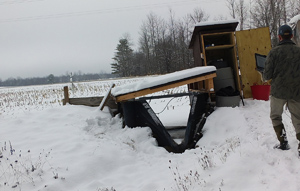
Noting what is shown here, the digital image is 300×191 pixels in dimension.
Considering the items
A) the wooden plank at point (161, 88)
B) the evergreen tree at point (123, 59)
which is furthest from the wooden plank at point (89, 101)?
the evergreen tree at point (123, 59)

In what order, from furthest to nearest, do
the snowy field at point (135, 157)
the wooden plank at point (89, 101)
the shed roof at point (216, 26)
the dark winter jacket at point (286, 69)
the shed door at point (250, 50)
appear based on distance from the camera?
the wooden plank at point (89, 101), the shed door at point (250, 50), the shed roof at point (216, 26), the dark winter jacket at point (286, 69), the snowy field at point (135, 157)

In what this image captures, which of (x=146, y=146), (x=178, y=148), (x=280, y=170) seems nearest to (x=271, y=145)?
(x=280, y=170)

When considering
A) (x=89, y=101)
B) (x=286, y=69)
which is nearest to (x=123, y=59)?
(x=89, y=101)

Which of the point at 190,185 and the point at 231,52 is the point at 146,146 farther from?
the point at 231,52

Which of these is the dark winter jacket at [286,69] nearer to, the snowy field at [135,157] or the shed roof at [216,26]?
the snowy field at [135,157]

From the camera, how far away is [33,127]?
5.36 metres

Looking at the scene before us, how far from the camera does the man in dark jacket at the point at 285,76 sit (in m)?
3.29

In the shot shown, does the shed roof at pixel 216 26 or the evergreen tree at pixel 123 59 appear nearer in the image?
the shed roof at pixel 216 26

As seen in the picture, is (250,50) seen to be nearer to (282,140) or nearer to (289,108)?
(289,108)

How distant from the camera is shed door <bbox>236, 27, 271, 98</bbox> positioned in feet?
23.5

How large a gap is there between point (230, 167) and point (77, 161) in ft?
8.56

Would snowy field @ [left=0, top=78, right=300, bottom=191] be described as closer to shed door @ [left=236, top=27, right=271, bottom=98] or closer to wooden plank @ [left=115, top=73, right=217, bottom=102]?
wooden plank @ [left=115, top=73, right=217, bottom=102]

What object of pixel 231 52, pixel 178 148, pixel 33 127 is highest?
pixel 231 52

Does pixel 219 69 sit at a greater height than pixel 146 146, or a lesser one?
greater
